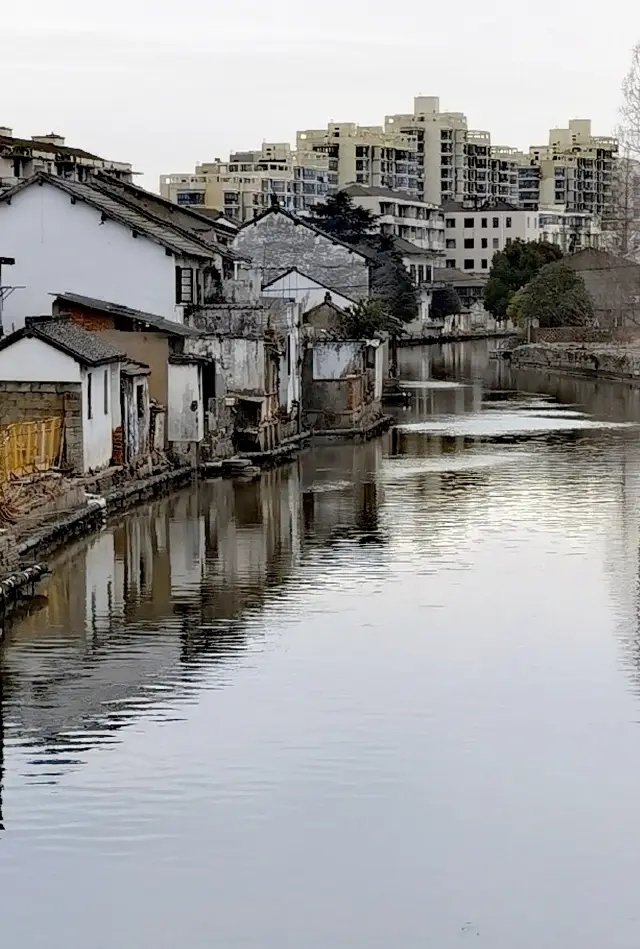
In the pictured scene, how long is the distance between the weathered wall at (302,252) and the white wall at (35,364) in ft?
96.8

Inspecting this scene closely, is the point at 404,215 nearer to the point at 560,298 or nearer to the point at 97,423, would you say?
the point at 560,298

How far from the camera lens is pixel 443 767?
40.8ft

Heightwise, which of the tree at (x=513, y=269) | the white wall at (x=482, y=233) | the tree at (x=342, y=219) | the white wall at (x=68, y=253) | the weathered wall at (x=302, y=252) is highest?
the white wall at (x=482, y=233)

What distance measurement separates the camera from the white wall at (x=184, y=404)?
1188 inches

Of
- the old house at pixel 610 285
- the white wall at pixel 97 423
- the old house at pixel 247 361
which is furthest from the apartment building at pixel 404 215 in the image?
the white wall at pixel 97 423

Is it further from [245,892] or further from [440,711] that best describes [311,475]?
[245,892]

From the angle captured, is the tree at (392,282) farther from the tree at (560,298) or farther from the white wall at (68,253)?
the white wall at (68,253)

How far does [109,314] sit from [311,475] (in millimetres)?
4366

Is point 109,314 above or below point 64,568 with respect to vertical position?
above

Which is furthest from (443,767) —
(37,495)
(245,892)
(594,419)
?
(594,419)

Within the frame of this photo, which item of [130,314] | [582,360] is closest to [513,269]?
[582,360]

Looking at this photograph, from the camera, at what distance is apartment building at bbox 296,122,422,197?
438 feet

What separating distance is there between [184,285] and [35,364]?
846 cm

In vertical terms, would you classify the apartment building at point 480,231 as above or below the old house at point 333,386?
above
